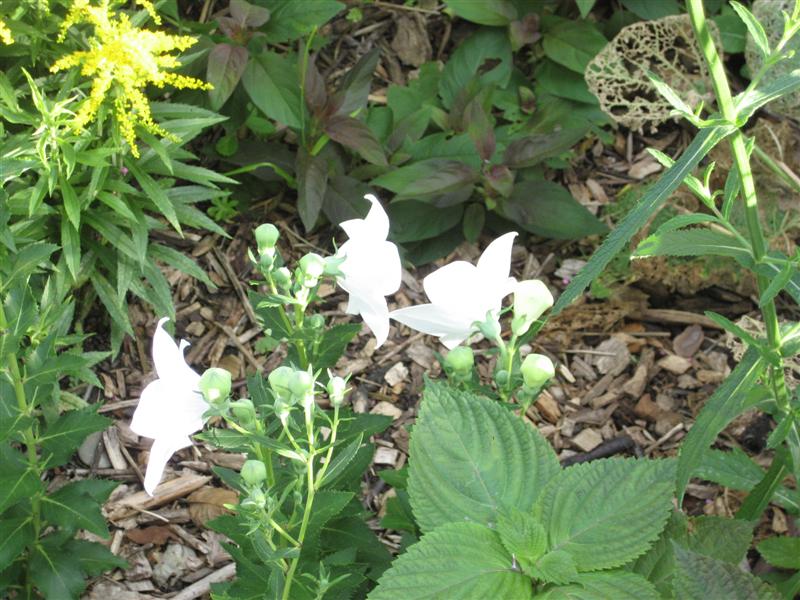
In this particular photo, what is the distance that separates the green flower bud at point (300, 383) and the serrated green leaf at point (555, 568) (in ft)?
1.54

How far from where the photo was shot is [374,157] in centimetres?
305

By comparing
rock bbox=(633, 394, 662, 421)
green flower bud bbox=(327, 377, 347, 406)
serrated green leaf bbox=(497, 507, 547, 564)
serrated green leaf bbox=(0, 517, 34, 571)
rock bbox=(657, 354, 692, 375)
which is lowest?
rock bbox=(633, 394, 662, 421)

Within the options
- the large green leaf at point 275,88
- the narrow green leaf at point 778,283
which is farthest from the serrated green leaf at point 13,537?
the narrow green leaf at point 778,283

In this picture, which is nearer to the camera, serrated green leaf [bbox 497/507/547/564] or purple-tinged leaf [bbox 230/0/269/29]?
serrated green leaf [bbox 497/507/547/564]

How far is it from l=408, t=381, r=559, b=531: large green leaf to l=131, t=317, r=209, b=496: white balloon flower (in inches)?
15.1

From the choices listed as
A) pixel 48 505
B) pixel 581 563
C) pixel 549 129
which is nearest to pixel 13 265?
pixel 48 505

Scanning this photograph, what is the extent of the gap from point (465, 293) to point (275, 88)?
1.69m

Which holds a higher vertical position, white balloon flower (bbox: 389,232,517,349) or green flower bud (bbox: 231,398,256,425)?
white balloon flower (bbox: 389,232,517,349)

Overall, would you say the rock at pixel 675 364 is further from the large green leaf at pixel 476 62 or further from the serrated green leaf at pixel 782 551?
the large green leaf at pixel 476 62

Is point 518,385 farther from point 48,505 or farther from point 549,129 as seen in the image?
point 549,129

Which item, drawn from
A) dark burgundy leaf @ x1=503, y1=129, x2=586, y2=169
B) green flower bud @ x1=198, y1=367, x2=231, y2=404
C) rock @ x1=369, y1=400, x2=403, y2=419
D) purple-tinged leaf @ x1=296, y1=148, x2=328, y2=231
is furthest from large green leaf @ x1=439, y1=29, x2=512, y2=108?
green flower bud @ x1=198, y1=367, x2=231, y2=404

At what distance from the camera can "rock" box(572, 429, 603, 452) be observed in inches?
114

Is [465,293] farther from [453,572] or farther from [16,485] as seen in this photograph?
[16,485]

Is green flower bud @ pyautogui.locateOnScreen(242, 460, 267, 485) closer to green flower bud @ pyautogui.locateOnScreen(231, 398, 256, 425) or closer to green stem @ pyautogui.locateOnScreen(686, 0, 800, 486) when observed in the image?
green flower bud @ pyautogui.locateOnScreen(231, 398, 256, 425)
